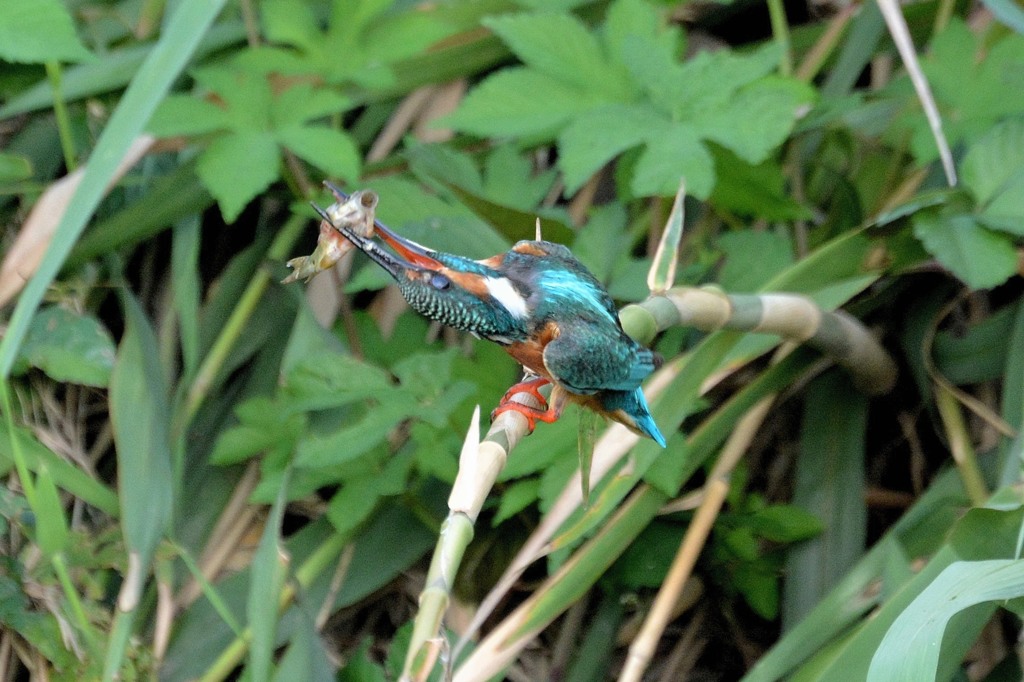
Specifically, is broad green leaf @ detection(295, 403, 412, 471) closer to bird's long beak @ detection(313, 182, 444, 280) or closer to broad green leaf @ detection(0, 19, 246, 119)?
bird's long beak @ detection(313, 182, 444, 280)

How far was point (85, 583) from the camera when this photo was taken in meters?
1.77

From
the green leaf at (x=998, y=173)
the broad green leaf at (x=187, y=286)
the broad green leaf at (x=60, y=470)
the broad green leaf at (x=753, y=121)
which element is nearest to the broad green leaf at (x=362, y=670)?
the broad green leaf at (x=60, y=470)

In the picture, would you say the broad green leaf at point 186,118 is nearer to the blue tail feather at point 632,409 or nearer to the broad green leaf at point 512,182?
the broad green leaf at point 512,182

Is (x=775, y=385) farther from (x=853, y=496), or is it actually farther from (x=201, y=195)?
(x=201, y=195)

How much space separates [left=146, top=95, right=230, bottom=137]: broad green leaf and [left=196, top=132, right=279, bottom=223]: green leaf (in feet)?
0.18

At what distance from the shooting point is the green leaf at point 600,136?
1.66 metres

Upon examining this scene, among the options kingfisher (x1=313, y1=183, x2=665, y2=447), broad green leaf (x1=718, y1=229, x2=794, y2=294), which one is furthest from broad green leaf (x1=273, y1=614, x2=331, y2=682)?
broad green leaf (x1=718, y1=229, x2=794, y2=294)

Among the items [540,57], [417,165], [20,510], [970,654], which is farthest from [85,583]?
[970,654]

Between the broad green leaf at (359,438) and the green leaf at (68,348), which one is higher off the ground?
the green leaf at (68,348)

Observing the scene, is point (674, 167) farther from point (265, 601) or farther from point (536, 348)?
point (265, 601)

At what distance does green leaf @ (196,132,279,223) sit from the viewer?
168 cm

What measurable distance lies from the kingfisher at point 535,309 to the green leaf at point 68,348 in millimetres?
991

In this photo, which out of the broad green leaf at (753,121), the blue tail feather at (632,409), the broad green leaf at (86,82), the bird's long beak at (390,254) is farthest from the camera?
the broad green leaf at (86,82)

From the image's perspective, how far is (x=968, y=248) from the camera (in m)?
1.68
